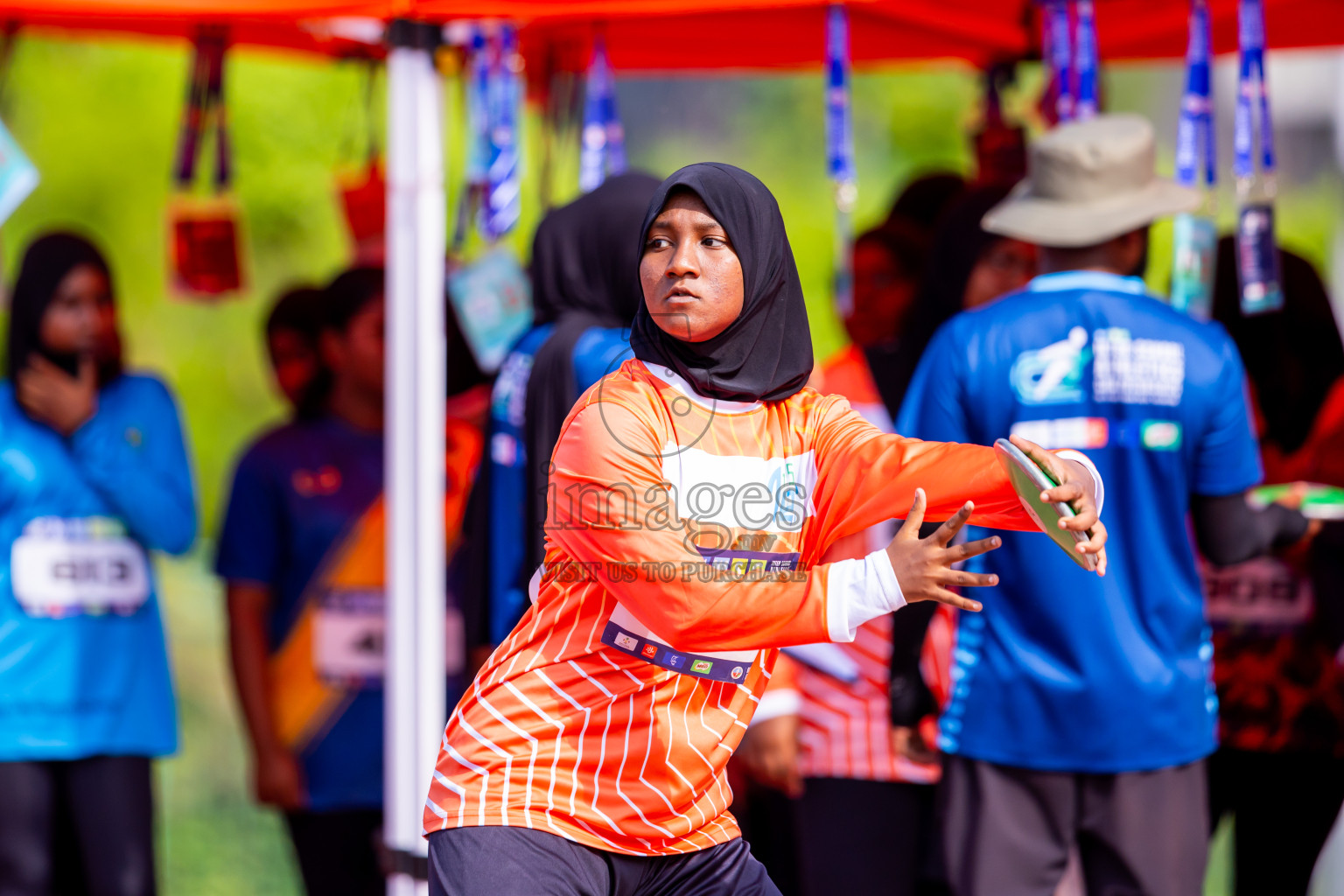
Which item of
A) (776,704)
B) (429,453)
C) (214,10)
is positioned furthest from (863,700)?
(214,10)

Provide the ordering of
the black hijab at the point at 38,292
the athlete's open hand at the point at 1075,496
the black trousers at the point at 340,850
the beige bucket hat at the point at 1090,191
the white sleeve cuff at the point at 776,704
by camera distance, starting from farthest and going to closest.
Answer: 1. the black trousers at the point at 340,850
2. the black hijab at the point at 38,292
3. the white sleeve cuff at the point at 776,704
4. the beige bucket hat at the point at 1090,191
5. the athlete's open hand at the point at 1075,496

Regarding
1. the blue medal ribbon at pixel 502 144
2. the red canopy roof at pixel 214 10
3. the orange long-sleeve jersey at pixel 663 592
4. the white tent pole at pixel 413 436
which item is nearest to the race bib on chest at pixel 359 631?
the white tent pole at pixel 413 436

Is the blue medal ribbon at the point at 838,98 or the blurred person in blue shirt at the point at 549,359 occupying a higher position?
the blue medal ribbon at the point at 838,98

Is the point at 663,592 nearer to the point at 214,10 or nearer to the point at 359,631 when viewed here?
the point at 214,10

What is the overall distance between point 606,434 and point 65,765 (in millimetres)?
2310

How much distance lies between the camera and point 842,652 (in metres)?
3.50

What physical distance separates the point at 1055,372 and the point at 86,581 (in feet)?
7.63

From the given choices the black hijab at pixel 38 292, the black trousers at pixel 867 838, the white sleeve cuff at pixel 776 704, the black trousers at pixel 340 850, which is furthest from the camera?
the black trousers at pixel 340 850

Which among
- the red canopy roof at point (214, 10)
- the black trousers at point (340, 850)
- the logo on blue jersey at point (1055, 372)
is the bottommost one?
the black trousers at point (340, 850)

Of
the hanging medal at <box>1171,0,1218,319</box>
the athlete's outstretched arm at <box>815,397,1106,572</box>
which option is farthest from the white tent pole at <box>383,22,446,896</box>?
the hanging medal at <box>1171,0,1218,319</box>

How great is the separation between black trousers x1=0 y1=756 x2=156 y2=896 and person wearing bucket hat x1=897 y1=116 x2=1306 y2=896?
194 centimetres

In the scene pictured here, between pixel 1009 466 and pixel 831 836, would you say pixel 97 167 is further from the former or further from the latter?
pixel 1009 466

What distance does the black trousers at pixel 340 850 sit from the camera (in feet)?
13.3

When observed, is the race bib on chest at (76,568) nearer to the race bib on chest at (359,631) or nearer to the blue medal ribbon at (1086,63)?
the race bib on chest at (359,631)
